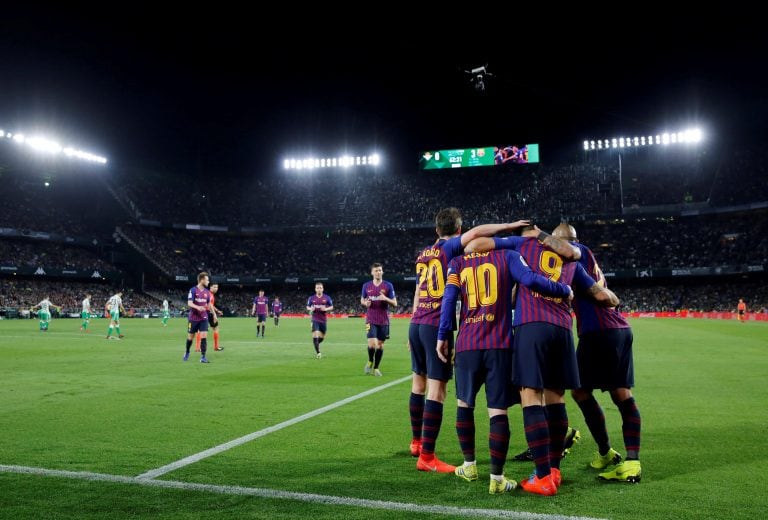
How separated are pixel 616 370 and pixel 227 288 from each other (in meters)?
67.1

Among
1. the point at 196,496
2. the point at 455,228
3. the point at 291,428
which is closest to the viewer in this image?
the point at 196,496

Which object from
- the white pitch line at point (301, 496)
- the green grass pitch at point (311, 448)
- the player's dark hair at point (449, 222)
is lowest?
the green grass pitch at point (311, 448)

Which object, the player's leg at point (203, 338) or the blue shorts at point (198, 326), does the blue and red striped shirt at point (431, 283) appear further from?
the blue shorts at point (198, 326)

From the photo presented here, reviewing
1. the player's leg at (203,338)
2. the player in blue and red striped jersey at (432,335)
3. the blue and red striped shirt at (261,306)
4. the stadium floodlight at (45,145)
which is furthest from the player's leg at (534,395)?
the stadium floodlight at (45,145)

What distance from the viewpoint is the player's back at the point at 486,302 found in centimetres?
452

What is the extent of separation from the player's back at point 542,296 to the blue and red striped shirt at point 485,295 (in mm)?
122

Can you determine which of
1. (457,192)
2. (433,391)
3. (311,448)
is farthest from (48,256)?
(433,391)

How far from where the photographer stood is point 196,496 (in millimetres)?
4125

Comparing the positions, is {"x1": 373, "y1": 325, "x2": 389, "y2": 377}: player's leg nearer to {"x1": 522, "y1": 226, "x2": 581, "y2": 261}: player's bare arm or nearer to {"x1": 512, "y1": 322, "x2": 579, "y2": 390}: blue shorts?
{"x1": 512, "y1": 322, "x2": 579, "y2": 390}: blue shorts

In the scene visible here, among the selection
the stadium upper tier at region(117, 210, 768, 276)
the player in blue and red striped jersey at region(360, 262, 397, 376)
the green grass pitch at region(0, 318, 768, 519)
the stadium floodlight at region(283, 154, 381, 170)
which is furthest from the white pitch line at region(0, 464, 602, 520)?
the stadium floodlight at region(283, 154, 381, 170)

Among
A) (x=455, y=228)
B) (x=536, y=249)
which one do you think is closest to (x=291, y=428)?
(x=455, y=228)

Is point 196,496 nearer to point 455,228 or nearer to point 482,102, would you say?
point 455,228

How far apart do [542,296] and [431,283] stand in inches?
59.6

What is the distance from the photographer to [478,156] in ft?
218
